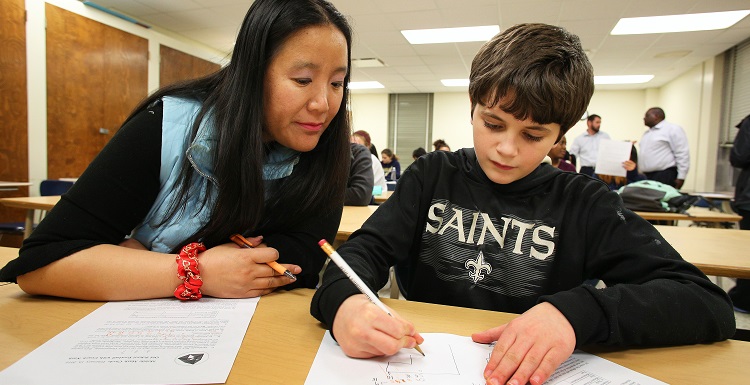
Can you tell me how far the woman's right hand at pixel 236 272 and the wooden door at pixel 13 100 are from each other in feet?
14.8

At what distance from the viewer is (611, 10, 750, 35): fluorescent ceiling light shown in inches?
186

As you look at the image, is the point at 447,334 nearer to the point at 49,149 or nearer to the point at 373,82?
the point at 49,149

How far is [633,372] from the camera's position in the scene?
0.58 m

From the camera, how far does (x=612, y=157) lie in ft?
12.4

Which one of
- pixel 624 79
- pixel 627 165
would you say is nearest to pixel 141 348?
pixel 627 165

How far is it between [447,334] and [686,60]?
26.0 feet

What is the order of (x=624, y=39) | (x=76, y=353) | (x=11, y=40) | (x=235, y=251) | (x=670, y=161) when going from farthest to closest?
(x=624, y=39), (x=670, y=161), (x=11, y=40), (x=235, y=251), (x=76, y=353)

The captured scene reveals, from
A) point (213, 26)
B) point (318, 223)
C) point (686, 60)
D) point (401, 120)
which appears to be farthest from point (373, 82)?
point (318, 223)

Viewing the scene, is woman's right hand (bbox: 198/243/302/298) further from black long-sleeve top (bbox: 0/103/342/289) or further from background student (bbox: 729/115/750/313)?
background student (bbox: 729/115/750/313)

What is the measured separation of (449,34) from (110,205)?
5.51 m

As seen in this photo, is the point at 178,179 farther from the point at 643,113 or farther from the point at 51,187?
the point at 643,113

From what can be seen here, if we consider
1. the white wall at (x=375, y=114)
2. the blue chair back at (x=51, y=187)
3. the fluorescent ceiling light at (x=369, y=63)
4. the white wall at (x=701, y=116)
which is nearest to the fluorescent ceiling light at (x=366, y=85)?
the white wall at (x=375, y=114)

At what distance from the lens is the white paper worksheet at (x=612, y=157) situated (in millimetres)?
3713

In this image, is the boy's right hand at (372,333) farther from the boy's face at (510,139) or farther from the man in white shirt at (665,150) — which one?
the man in white shirt at (665,150)
